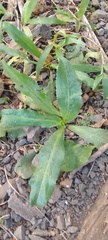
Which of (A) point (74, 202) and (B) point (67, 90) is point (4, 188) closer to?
(A) point (74, 202)

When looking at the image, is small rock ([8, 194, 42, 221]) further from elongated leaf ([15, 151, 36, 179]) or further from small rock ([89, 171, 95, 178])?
small rock ([89, 171, 95, 178])

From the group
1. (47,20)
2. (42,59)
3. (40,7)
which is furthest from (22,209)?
(40,7)

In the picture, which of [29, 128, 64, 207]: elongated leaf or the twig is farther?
the twig

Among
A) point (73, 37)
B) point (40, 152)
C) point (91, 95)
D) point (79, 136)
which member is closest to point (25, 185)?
point (40, 152)

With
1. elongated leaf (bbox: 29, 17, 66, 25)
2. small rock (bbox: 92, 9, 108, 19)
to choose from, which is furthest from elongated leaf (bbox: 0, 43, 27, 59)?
small rock (bbox: 92, 9, 108, 19)

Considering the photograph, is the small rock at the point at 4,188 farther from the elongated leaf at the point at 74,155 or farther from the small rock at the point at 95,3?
the small rock at the point at 95,3

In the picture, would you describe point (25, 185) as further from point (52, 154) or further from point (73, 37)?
point (73, 37)

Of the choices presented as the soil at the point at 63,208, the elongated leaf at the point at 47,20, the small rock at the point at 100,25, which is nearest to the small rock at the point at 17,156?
the soil at the point at 63,208
